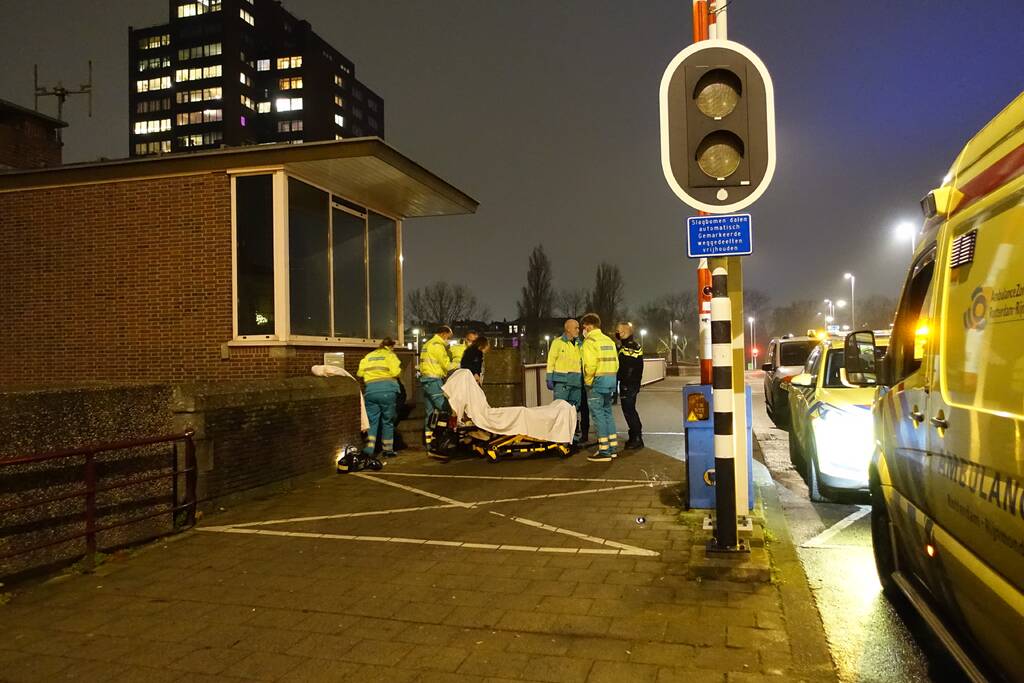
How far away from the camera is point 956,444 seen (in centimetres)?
288

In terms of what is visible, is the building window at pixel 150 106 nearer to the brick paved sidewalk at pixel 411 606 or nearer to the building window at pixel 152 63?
the building window at pixel 152 63

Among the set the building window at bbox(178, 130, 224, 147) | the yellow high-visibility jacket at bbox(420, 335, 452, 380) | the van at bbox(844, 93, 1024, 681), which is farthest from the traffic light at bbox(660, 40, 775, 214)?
the building window at bbox(178, 130, 224, 147)

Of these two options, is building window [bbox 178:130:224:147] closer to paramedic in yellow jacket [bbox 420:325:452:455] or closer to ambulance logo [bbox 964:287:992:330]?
paramedic in yellow jacket [bbox 420:325:452:455]

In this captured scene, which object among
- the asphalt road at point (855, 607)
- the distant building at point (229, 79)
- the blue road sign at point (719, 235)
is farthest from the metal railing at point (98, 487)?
the distant building at point (229, 79)

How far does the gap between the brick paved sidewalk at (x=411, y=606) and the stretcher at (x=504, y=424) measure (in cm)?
269

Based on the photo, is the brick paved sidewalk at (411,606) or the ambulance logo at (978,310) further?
the brick paved sidewalk at (411,606)

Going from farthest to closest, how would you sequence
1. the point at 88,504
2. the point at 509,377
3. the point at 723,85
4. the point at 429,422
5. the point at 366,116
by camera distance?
the point at 366,116, the point at 509,377, the point at 429,422, the point at 88,504, the point at 723,85

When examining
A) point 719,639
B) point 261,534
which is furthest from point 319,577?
point 719,639

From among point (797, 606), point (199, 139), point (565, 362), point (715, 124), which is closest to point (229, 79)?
point (199, 139)

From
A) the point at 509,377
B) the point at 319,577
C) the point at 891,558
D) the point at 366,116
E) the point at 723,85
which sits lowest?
the point at 319,577

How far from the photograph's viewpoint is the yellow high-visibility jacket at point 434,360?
10594 mm

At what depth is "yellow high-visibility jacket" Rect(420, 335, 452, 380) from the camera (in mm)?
10594

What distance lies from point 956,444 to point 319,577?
13.9 feet

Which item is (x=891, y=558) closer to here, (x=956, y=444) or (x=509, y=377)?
(x=956, y=444)
